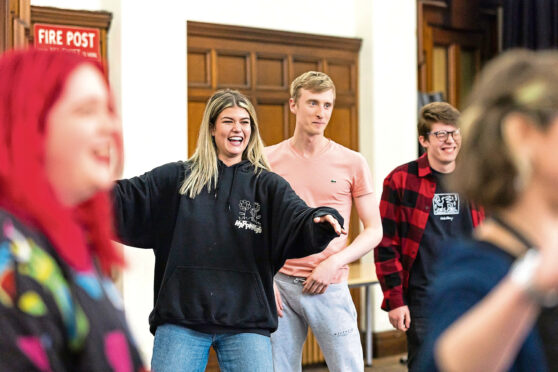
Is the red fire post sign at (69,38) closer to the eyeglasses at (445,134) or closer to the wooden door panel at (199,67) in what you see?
the wooden door panel at (199,67)

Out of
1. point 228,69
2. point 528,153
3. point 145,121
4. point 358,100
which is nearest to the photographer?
→ point 528,153

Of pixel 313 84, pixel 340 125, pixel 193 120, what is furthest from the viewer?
pixel 340 125

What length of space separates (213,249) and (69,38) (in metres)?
2.42

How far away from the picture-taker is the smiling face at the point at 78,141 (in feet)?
4.10

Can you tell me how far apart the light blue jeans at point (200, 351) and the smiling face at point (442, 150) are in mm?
1163

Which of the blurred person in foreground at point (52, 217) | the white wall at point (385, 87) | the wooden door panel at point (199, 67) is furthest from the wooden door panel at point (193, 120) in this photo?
the blurred person in foreground at point (52, 217)

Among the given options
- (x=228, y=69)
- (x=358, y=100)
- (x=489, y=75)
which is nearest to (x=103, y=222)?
(x=489, y=75)

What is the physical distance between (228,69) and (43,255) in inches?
176

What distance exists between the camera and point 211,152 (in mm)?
3227

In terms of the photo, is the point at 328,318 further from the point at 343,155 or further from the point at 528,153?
the point at 528,153

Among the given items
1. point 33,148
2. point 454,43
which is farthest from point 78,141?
point 454,43

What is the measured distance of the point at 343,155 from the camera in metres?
3.73

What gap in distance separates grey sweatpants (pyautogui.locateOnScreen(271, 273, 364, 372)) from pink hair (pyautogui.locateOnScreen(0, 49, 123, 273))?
7.57 ft

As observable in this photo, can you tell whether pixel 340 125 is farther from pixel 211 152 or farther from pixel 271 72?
pixel 211 152
